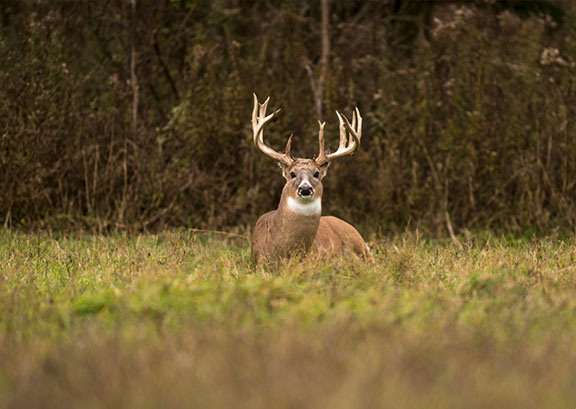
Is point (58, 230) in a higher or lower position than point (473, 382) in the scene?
lower

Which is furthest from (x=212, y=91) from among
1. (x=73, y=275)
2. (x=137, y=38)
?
(x=73, y=275)

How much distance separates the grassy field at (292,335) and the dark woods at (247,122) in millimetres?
3483

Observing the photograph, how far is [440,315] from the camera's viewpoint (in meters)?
4.65

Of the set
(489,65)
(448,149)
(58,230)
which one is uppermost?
(489,65)

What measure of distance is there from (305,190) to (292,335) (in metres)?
2.61

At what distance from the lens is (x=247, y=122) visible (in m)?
10.5

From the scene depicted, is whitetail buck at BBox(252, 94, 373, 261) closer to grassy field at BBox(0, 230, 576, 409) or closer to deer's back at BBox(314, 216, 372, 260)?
deer's back at BBox(314, 216, 372, 260)

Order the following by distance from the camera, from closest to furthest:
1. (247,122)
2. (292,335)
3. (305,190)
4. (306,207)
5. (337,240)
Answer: (292,335) < (305,190) < (306,207) < (337,240) < (247,122)

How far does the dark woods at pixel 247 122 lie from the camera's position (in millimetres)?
9836

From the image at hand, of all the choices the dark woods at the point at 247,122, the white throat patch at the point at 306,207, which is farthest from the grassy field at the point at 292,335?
the dark woods at the point at 247,122

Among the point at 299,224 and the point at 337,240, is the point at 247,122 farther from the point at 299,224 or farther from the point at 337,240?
the point at 299,224

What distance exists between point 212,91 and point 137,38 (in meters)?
1.24

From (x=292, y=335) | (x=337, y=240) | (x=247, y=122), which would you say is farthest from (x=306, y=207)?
(x=247, y=122)

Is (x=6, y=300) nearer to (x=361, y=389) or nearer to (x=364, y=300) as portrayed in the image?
(x=364, y=300)
